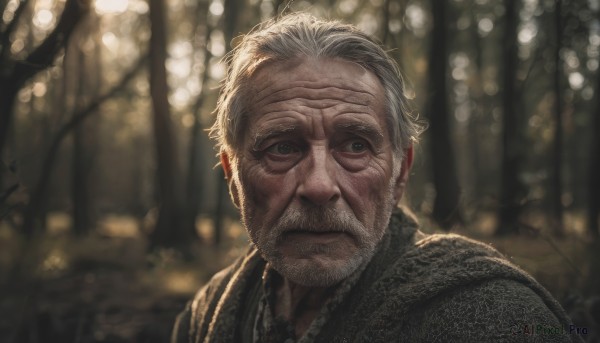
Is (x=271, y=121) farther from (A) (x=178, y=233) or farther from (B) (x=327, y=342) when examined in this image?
(A) (x=178, y=233)

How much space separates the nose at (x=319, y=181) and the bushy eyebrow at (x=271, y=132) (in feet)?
0.46

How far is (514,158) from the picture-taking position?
1075 cm

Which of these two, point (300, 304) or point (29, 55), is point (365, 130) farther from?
point (29, 55)

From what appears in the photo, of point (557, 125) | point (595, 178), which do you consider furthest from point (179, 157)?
point (595, 178)

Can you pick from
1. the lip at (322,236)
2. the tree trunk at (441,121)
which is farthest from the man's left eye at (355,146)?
the tree trunk at (441,121)

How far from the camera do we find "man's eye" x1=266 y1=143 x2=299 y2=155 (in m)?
2.12

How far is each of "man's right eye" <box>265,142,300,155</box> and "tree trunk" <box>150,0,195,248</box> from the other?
334 inches

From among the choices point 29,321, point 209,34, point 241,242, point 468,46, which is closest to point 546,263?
point 241,242

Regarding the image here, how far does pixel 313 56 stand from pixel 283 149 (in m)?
0.44

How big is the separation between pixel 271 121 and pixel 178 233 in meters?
9.08

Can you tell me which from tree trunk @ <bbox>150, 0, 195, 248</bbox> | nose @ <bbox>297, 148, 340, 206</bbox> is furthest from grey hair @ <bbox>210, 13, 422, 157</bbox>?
tree trunk @ <bbox>150, 0, 195, 248</bbox>

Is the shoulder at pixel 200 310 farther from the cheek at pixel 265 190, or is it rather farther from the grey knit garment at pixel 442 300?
the grey knit garment at pixel 442 300

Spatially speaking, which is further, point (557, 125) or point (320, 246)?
point (557, 125)

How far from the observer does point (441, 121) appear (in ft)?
29.0
